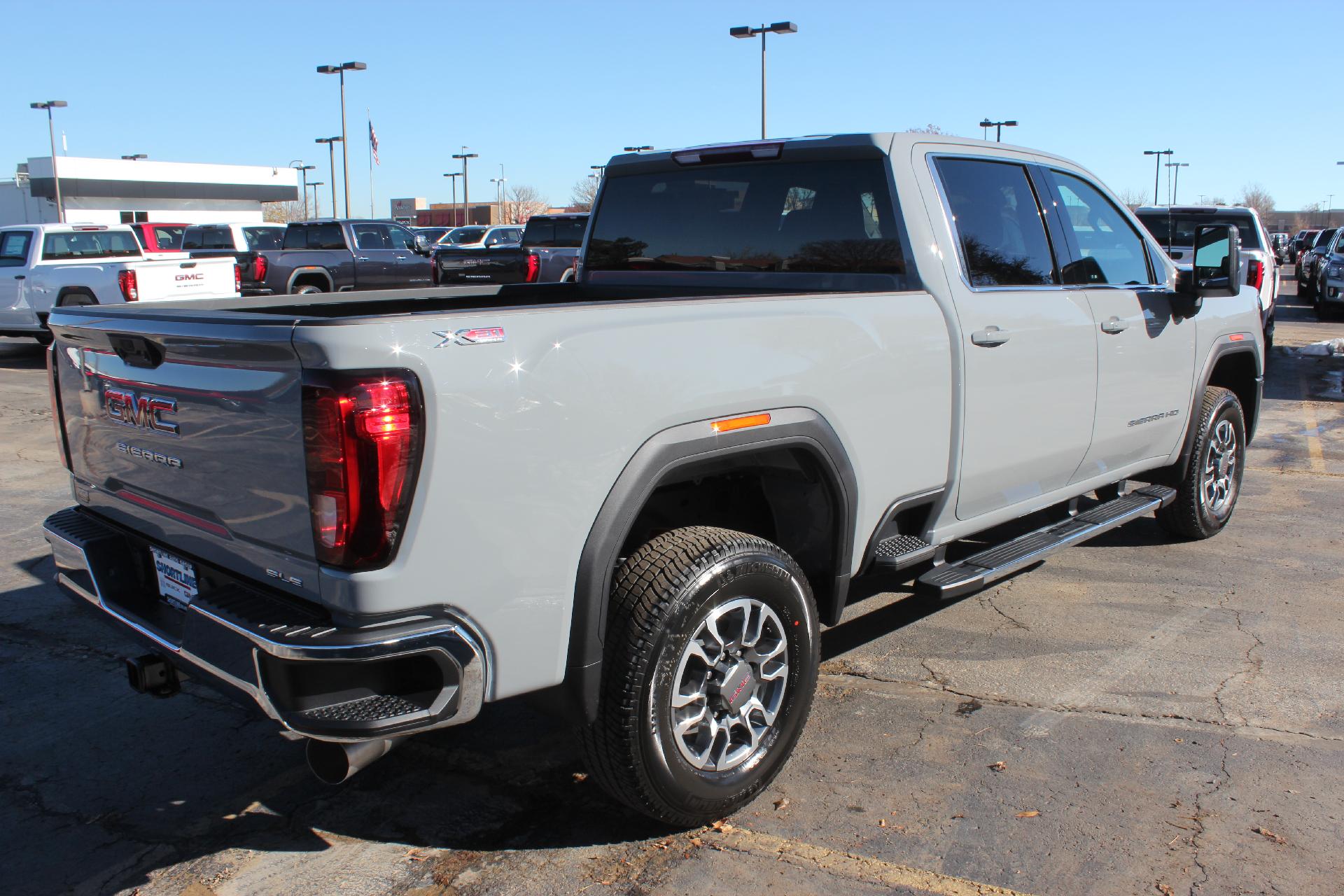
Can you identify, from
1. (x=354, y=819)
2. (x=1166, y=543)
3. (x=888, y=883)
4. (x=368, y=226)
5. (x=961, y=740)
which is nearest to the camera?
(x=888, y=883)

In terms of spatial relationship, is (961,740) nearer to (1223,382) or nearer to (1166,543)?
(1166,543)

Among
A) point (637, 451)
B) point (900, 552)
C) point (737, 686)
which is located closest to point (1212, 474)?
point (900, 552)

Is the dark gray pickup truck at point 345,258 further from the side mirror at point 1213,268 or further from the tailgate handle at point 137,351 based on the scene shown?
the tailgate handle at point 137,351

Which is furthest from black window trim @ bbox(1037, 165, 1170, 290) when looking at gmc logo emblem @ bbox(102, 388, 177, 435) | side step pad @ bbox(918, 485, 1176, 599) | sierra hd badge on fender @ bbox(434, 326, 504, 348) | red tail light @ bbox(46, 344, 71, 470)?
red tail light @ bbox(46, 344, 71, 470)

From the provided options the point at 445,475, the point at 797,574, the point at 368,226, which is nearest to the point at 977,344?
the point at 797,574

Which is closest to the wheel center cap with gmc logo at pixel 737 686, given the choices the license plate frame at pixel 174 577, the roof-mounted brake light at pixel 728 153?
the license plate frame at pixel 174 577

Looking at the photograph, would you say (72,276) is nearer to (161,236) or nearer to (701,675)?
(161,236)

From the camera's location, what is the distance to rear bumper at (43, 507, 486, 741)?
2.50 m

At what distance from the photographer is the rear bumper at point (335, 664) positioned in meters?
2.50

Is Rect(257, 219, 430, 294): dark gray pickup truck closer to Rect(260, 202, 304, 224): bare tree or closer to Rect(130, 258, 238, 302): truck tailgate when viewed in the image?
Rect(130, 258, 238, 302): truck tailgate

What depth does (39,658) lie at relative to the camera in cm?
463

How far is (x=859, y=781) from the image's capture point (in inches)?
140

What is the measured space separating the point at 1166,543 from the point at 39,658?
18.9ft

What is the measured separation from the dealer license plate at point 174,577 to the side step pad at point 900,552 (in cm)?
220
